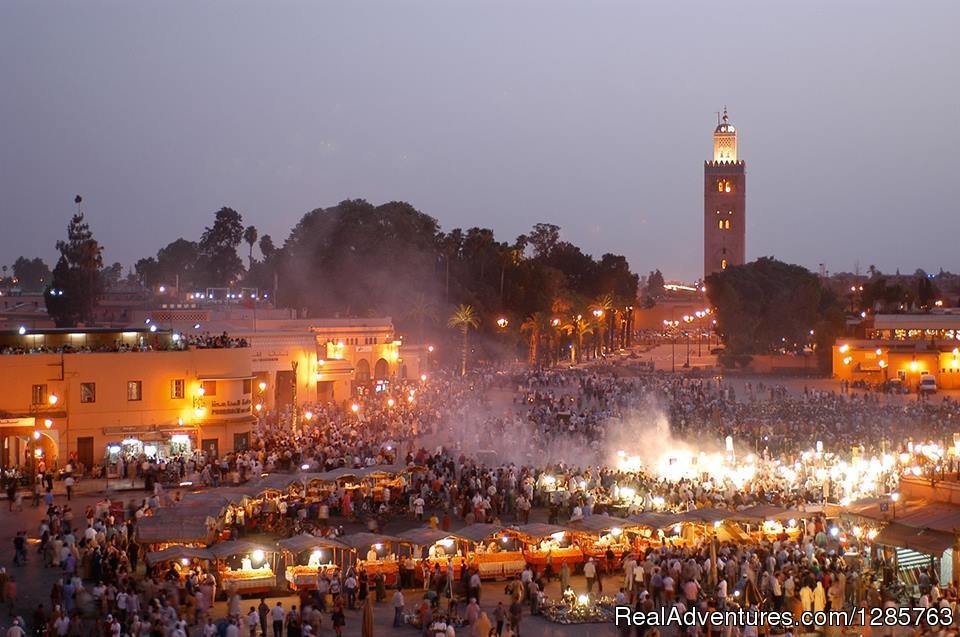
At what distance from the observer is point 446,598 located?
19.6m

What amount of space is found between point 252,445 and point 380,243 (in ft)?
136

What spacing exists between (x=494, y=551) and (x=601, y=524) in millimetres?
2081

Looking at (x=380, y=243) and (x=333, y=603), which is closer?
(x=333, y=603)

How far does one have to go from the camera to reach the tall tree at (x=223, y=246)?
99938 mm

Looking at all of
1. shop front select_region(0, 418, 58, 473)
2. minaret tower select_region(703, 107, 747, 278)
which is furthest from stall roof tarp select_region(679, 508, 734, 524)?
minaret tower select_region(703, 107, 747, 278)

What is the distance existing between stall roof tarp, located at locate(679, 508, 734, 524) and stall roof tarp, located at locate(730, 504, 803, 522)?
181mm

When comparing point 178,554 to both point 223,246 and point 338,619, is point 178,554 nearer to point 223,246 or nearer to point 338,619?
point 338,619

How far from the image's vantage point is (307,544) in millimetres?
19984

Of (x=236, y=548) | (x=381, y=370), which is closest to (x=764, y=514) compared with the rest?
(x=236, y=548)

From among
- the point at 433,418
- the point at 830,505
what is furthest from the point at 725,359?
the point at 830,505

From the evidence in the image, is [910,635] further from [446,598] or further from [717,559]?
[446,598]

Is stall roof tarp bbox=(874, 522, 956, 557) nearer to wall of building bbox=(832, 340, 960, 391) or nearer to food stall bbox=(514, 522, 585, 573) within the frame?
food stall bbox=(514, 522, 585, 573)

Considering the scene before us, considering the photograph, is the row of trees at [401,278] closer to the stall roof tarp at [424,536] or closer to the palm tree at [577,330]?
the palm tree at [577,330]

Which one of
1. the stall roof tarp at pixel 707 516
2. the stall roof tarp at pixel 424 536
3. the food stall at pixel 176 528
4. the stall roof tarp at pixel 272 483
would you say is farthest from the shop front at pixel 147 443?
the stall roof tarp at pixel 707 516
